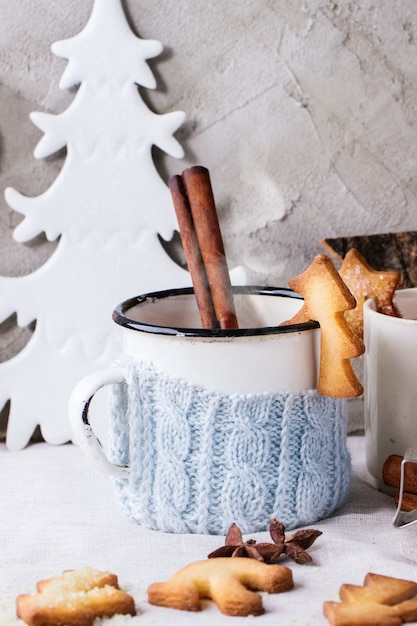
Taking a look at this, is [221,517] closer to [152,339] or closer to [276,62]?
[152,339]

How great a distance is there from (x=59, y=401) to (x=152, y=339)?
0.25 m

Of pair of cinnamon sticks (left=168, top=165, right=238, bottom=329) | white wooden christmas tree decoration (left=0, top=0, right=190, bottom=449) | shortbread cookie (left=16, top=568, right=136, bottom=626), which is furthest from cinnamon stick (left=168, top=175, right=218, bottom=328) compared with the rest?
shortbread cookie (left=16, top=568, right=136, bottom=626)

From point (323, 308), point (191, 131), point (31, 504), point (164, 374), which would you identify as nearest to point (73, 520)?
point (31, 504)

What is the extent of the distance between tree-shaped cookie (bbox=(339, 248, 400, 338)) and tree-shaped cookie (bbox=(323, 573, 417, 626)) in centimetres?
25

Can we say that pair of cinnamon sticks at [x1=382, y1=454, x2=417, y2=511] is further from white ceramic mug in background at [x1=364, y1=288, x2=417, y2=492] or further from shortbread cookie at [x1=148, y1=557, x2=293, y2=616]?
shortbread cookie at [x1=148, y1=557, x2=293, y2=616]

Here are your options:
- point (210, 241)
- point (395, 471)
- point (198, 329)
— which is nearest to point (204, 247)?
point (210, 241)

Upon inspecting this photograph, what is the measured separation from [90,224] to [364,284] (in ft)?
0.91

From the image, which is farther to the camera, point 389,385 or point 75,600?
point 389,385

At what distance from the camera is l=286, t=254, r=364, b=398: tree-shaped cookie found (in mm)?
640

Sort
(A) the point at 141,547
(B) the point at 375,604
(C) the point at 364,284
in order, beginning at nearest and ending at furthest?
(B) the point at 375,604, (A) the point at 141,547, (C) the point at 364,284

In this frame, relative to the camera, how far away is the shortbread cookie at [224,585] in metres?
0.53

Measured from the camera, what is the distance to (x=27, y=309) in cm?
84

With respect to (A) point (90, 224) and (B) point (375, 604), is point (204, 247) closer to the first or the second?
(A) point (90, 224)

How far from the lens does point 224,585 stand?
1.79ft
